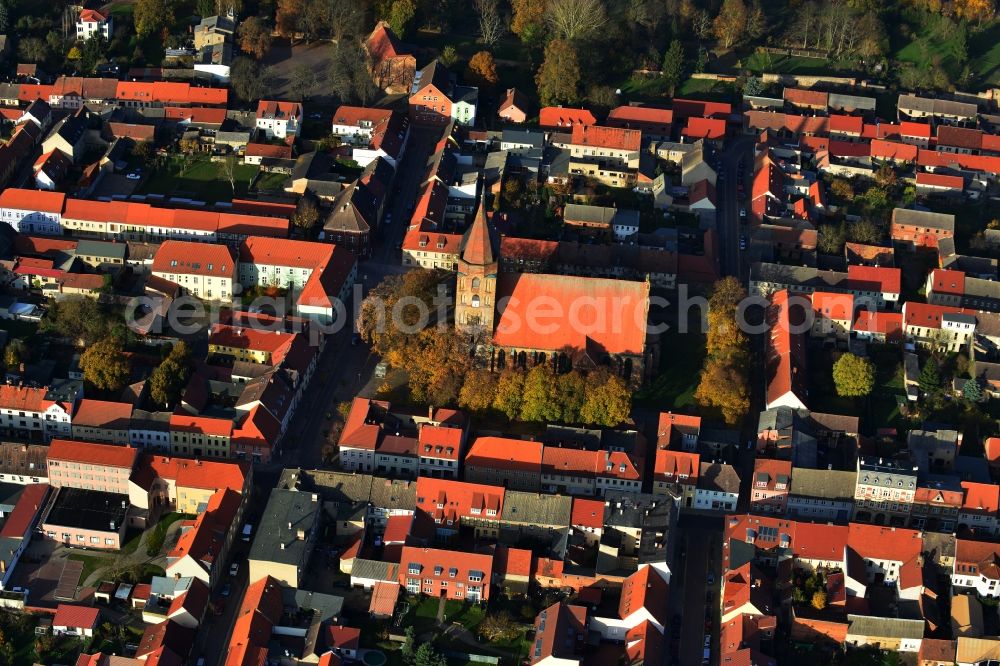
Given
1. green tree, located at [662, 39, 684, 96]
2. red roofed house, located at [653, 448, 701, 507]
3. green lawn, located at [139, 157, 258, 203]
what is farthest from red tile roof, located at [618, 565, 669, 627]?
green tree, located at [662, 39, 684, 96]

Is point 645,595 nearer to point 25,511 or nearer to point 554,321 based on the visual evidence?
point 554,321

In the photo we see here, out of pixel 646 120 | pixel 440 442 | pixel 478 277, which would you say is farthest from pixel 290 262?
pixel 646 120

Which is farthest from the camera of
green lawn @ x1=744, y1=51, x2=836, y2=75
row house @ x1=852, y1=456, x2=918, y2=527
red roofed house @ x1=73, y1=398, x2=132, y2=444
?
green lawn @ x1=744, y1=51, x2=836, y2=75

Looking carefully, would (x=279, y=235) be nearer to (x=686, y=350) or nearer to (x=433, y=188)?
(x=433, y=188)

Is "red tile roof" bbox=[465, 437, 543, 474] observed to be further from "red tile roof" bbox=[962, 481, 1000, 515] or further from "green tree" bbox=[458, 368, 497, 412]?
"red tile roof" bbox=[962, 481, 1000, 515]

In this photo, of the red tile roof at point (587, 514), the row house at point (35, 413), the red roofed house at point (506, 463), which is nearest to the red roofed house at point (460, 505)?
the red roofed house at point (506, 463)

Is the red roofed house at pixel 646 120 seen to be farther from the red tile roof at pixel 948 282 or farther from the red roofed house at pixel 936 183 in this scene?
the red tile roof at pixel 948 282

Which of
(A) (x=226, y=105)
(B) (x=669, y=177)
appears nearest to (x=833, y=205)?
Answer: (B) (x=669, y=177)
